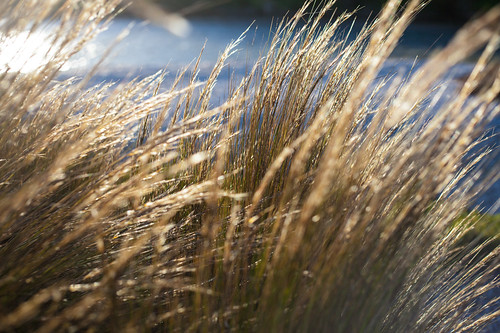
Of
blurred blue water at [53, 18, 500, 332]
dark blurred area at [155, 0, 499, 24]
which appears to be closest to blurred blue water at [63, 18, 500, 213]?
blurred blue water at [53, 18, 500, 332]

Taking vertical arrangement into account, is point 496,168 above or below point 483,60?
below

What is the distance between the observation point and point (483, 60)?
0.89 m

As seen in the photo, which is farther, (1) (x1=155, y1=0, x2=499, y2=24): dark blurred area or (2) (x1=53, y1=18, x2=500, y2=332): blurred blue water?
(1) (x1=155, y1=0, x2=499, y2=24): dark blurred area

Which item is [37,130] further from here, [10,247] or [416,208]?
[416,208]

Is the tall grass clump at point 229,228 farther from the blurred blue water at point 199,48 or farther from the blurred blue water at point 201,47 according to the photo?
the blurred blue water at point 199,48

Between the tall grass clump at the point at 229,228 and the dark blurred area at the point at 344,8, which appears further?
the dark blurred area at the point at 344,8

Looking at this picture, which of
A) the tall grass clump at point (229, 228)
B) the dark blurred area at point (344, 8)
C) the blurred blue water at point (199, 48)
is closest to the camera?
the tall grass clump at point (229, 228)

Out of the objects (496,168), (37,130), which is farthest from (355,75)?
(37,130)

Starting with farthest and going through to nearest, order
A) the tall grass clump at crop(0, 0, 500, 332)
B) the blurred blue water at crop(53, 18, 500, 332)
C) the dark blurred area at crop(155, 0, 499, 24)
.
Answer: the dark blurred area at crop(155, 0, 499, 24), the blurred blue water at crop(53, 18, 500, 332), the tall grass clump at crop(0, 0, 500, 332)

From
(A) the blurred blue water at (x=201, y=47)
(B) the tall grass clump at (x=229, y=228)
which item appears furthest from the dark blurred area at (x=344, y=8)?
(B) the tall grass clump at (x=229, y=228)

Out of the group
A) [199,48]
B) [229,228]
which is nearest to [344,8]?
[199,48]

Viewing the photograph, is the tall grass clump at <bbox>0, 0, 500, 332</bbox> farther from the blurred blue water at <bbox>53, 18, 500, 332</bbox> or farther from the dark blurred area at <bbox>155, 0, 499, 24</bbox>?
the dark blurred area at <bbox>155, 0, 499, 24</bbox>

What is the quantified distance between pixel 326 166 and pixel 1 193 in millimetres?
727

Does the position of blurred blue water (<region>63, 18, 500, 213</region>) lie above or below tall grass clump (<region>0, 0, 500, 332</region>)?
below
